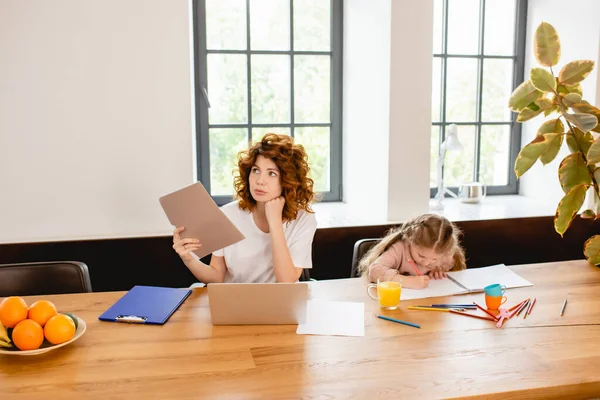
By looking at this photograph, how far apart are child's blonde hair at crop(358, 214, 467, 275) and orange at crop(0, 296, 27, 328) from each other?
1.16m

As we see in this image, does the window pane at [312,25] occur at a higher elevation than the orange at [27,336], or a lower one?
higher

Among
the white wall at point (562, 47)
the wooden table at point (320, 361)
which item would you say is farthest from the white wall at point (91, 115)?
the white wall at point (562, 47)

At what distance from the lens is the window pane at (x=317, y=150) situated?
336 cm

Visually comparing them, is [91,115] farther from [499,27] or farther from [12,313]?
[499,27]

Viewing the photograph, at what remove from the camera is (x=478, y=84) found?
3.52m

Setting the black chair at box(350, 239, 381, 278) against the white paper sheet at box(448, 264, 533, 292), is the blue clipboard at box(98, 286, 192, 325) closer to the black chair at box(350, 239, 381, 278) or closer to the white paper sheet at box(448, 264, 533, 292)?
the black chair at box(350, 239, 381, 278)

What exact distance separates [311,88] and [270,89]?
0.24 m

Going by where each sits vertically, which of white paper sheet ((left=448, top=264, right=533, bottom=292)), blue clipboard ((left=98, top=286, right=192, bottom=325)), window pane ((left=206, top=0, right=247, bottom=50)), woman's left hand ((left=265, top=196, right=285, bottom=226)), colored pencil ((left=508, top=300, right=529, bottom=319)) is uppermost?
window pane ((left=206, top=0, right=247, bottom=50))

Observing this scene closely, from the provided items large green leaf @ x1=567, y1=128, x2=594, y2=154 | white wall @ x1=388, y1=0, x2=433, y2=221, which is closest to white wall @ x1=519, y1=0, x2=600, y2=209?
white wall @ x1=388, y1=0, x2=433, y2=221

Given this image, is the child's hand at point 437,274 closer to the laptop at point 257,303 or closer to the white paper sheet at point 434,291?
the white paper sheet at point 434,291

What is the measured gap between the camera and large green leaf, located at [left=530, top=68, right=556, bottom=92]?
6.61ft

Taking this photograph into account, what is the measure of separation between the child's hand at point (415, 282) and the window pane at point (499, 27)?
2049 millimetres

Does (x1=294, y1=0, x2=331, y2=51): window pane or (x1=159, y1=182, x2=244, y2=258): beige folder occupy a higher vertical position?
(x1=294, y1=0, x2=331, y2=51): window pane

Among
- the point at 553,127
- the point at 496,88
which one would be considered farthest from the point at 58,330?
→ the point at 496,88
